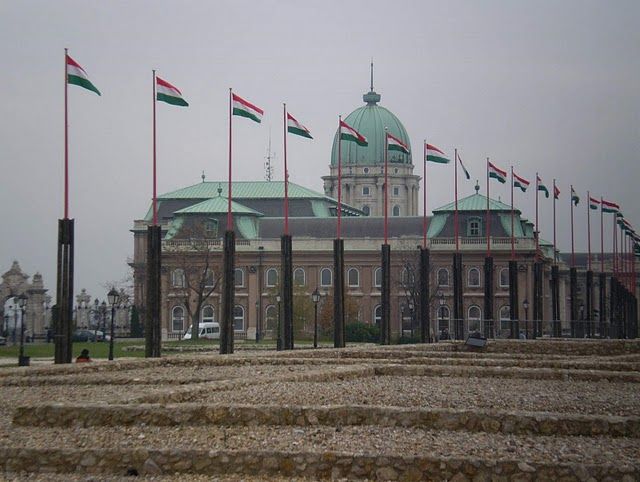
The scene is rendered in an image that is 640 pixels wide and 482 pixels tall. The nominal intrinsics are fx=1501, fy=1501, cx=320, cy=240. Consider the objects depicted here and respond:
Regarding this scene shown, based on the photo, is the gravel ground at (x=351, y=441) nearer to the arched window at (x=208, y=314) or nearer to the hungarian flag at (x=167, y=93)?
the hungarian flag at (x=167, y=93)

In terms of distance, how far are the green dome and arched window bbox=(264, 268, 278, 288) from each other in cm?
4232

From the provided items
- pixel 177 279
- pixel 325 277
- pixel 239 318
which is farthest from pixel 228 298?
pixel 325 277

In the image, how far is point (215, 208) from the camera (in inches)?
4717

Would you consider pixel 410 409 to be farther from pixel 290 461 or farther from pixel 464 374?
pixel 464 374

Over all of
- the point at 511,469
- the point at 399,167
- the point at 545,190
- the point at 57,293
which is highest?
the point at 399,167

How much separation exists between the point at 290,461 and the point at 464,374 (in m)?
13.6

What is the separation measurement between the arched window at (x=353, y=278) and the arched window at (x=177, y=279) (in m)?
14.8

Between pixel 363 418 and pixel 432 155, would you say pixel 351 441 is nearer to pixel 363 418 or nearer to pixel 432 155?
pixel 363 418

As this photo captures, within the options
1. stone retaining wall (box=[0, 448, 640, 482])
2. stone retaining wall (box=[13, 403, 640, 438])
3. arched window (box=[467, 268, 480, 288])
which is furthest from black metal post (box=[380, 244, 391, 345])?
arched window (box=[467, 268, 480, 288])

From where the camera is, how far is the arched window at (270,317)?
115 m

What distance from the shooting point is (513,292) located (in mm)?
77062

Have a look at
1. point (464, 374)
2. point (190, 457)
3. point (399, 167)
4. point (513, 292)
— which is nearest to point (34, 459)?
point (190, 457)

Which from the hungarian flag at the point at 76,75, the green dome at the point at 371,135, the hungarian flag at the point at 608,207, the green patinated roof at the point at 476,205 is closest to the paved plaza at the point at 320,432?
the hungarian flag at the point at 76,75

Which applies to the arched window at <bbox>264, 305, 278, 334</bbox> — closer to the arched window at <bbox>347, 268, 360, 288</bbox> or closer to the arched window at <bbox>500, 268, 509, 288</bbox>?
the arched window at <bbox>347, 268, 360, 288</bbox>
